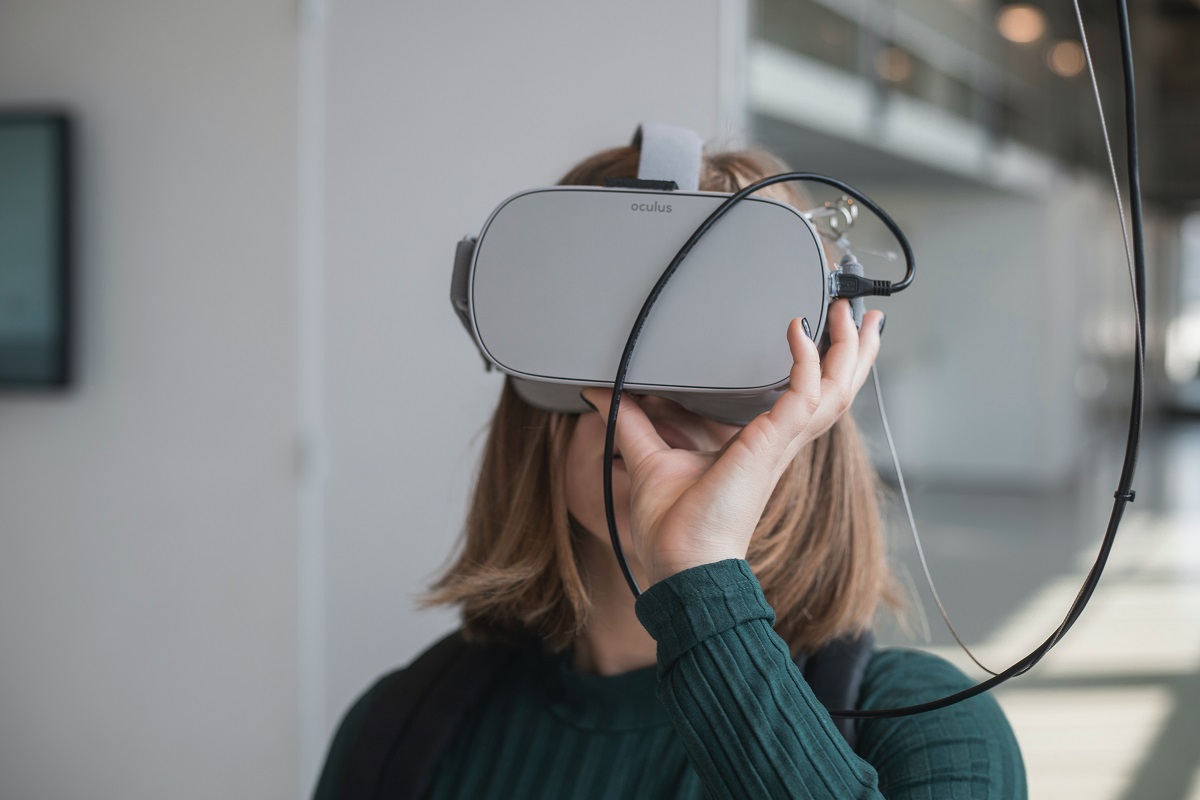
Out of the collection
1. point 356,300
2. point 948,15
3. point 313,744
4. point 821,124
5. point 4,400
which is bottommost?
point 313,744

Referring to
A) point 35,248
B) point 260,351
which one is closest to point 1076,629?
point 260,351

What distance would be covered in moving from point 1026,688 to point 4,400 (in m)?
2.08

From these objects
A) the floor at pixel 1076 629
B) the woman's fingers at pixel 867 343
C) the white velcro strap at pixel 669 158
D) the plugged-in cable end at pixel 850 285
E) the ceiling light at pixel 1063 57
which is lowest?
the floor at pixel 1076 629

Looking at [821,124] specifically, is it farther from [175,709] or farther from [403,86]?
[175,709]

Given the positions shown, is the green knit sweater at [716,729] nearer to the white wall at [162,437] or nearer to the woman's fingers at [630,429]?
the woman's fingers at [630,429]

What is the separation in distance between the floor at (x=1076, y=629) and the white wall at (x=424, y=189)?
2.39 feet

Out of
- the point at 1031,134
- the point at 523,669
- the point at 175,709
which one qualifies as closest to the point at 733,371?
the point at 523,669

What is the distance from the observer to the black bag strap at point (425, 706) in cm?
87

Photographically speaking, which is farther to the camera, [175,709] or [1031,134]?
[175,709]

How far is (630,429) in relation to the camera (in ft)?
2.35

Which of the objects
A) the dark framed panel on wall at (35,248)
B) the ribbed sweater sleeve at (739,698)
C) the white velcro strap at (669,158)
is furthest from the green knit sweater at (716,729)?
the dark framed panel on wall at (35,248)

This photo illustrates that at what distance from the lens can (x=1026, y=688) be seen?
66.5 inches

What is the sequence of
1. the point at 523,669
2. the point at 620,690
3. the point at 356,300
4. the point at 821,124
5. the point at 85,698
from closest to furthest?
the point at 620,690 → the point at 523,669 → the point at 821,124 → the point at 356,300 → the point at 85,698

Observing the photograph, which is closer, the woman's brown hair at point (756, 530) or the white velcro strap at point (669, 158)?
the white velcro strap at point (669, 158)
